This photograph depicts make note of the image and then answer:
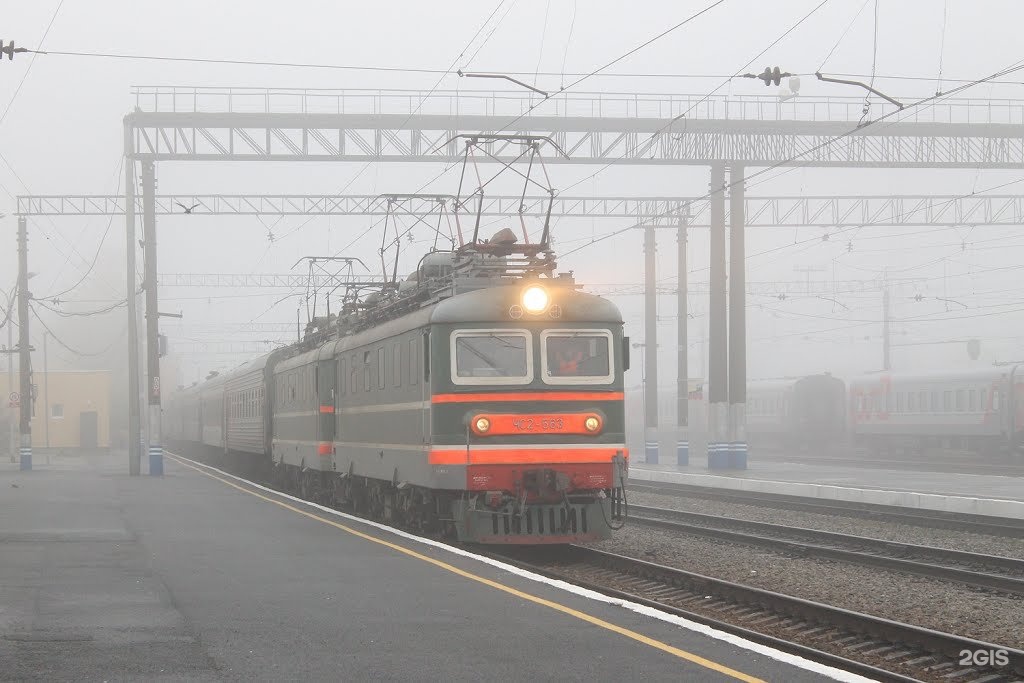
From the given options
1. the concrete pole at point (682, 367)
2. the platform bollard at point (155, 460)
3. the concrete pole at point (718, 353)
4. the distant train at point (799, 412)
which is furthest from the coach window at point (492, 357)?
the distant train at point (799, 412)

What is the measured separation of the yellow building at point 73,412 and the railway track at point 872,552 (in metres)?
53.3

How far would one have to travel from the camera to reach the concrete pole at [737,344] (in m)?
34.9

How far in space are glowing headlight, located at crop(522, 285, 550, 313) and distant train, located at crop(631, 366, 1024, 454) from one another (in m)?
29.5

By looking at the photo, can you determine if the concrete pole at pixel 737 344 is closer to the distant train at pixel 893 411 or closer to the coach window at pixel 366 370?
the distant train at pixel 893 411

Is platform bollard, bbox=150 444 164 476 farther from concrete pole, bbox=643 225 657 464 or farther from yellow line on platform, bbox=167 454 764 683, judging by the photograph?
yellow line on platform, bbox=167 454 764 683

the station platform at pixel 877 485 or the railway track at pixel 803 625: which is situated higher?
the railway track at pixel 803 625

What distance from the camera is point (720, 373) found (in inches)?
1390

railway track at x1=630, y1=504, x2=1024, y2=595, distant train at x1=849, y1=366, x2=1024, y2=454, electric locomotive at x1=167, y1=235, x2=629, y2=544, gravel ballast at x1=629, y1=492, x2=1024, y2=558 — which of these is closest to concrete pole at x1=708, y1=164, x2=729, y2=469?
gravel ballast at x1=629, y1=492, x2=1024, y2=558

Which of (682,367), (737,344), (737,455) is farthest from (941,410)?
(737,344)

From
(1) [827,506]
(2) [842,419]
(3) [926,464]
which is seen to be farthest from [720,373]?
(2) [842,419]

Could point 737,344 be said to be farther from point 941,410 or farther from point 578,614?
point 578,614

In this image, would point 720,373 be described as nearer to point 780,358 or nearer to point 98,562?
point 98,562

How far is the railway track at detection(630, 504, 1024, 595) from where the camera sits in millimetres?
13305

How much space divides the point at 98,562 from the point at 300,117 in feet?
78.4
